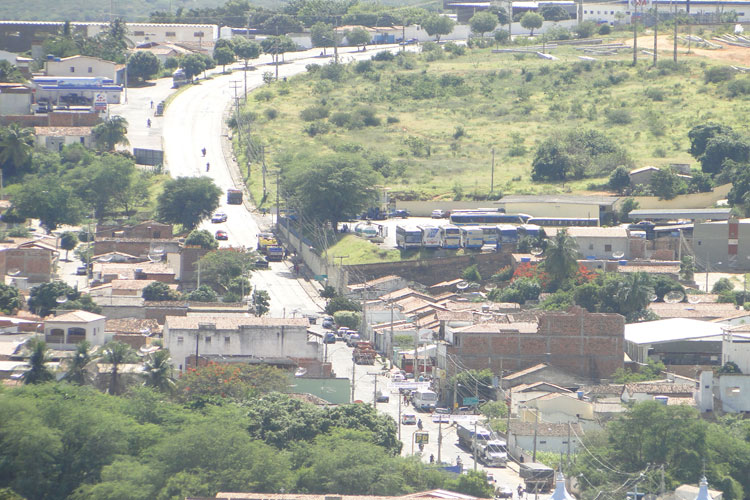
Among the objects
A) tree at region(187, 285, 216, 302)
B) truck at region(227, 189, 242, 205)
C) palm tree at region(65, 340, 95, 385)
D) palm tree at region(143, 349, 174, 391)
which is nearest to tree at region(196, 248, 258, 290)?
tree at region(187, 285, 216, 302)

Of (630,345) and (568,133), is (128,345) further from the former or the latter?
(568,133)

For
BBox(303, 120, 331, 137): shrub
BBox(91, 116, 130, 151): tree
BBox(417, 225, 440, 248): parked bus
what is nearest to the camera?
BBox(417, 225, 440, 248): parked bus

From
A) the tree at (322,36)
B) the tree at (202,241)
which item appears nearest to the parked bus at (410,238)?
the tree at (202,241)

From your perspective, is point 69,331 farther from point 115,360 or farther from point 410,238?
point 410,238

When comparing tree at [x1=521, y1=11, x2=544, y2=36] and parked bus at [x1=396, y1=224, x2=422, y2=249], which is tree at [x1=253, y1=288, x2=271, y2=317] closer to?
parked bus at [x1=396, y1=224, x2=422, y2=249]

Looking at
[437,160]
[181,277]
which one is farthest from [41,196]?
[437,160]

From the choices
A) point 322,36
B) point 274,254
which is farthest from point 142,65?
point 274,254

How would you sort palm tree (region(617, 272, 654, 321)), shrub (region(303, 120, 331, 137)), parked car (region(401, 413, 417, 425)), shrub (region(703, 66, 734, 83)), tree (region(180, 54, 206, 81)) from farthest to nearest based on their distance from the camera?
1. tree (region(180, 54, 206, 81))
2. shrub (region(703, 66, 734, 83))
3. shrub (region(303, 120, 331, 137))
4. palm tree (region(617, 272, 654, 321))
5. parked car (region(401, 413, 417, 425))
